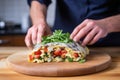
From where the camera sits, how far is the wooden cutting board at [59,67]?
797mm

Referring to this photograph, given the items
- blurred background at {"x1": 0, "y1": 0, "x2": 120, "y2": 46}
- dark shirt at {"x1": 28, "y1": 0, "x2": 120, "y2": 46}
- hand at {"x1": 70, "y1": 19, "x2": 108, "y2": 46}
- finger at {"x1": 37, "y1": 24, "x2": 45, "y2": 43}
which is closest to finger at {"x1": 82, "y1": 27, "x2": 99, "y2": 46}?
hand at {"x1": 70, "y1": 19, "x2": 108, "y2": 46}

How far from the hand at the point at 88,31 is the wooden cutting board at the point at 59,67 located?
0.08 metres

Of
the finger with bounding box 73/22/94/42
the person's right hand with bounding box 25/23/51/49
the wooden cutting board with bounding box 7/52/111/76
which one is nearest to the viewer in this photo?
the wooden cutting board with bounding box 7/52/111/76

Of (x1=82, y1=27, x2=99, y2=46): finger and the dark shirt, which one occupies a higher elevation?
the dark shirt

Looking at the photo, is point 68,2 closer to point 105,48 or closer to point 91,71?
point 105,48

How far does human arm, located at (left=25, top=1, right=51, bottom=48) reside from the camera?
106 cm

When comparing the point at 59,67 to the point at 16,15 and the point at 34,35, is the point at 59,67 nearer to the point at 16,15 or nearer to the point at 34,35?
the point at 34,35

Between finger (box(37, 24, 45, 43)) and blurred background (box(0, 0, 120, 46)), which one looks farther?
blurred background (box(0, 0, 120, 46))

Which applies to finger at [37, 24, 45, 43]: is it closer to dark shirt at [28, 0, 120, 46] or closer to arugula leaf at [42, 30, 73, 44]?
arugula leaf at [42, 30, 73, 44]

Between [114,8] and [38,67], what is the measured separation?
58 cm

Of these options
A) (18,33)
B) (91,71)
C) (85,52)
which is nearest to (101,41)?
(85,52)

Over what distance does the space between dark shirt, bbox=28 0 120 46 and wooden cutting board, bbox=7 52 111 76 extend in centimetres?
36

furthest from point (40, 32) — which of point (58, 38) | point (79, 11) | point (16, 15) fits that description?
point (16, 15)

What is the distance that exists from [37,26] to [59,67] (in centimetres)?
33
